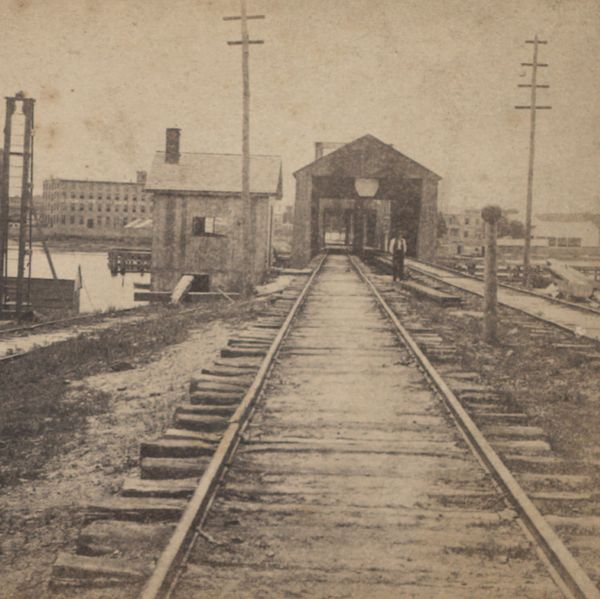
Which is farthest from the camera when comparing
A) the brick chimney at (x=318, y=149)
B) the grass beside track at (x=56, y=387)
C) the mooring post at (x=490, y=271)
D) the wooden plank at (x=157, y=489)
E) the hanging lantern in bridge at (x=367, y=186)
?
the brick chimney at (x=318, y=149)

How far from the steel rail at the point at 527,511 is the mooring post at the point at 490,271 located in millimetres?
3893

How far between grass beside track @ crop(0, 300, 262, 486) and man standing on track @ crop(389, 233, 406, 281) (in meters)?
5.20

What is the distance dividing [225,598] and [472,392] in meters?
4.18

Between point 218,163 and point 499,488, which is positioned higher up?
point 218,163

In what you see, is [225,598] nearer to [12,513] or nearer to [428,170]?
[12,513]

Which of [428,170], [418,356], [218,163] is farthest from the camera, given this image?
[428,170]

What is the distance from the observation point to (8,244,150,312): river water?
2955cm

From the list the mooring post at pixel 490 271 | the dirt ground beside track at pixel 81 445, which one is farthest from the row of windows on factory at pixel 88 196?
the mooring post at pixel 490 271

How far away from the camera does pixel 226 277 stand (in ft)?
88.1

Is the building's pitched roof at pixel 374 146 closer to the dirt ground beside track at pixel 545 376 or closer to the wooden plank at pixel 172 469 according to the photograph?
the dirt ground beside track at pixel 545 376

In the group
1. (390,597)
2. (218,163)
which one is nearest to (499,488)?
(390,597)

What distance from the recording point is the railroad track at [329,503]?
322cm

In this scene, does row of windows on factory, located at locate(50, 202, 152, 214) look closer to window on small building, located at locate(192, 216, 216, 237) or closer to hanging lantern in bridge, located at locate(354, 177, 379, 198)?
hanging lantern in bridge, located at locate(354, 177, 379, 198)

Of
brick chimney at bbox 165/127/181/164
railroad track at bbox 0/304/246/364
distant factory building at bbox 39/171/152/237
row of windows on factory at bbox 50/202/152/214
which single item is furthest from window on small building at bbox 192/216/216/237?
row of windows on factory at bbox 50/202/152/214
